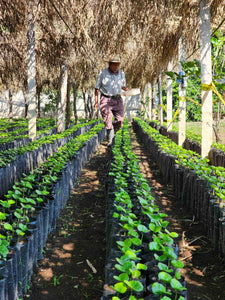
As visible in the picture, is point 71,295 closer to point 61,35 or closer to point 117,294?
point 117,294

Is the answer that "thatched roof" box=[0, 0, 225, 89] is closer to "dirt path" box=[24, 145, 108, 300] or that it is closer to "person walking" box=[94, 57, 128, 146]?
"person walking" box=[94, 57, 128, 146]

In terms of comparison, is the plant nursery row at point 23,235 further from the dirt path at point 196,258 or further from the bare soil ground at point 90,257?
the dirt path at point 196,258

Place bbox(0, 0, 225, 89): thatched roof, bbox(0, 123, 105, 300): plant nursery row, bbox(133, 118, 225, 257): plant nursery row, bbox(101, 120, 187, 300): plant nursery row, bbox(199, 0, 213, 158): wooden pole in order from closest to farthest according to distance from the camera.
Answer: bbox(101, 120, 187, 300): plant nursery row → bbox(0, 123, 105, 300): plant nursery row → bbox(133, 118, 225, 257): plant nursery row → bbox(199, 0, 213, 158): wooden pole → bbox(0, 0, 225, 89): thatched roof

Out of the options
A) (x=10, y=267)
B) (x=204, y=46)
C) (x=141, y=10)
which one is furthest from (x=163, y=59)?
(x=10, y=267)

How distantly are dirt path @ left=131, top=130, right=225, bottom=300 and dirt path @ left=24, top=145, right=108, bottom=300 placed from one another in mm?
685

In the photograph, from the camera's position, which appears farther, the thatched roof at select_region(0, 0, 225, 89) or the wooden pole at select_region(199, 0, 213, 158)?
the thatched roof at select_region(0, 0, 225, 89)

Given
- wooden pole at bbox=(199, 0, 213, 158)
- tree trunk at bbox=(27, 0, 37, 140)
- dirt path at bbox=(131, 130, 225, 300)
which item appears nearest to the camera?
dirt path at bbox=(131, 130, 225, 300)

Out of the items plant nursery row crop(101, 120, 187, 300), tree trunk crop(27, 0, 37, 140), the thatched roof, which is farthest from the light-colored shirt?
plant nursery row crop(101, 120, 187, 300)

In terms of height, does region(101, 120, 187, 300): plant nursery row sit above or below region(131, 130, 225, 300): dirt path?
above

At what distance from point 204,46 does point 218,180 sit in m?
2.38

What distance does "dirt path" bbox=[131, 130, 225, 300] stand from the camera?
7.13 ft

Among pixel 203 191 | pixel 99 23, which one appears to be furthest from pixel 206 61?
pixel 99 23

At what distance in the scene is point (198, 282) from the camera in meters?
2.27

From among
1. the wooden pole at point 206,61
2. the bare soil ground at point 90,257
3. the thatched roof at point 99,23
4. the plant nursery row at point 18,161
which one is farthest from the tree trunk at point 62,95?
the bare soil ground at point 90,257
